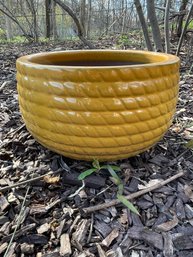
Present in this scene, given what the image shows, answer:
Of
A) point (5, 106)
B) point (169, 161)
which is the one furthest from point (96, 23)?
point (169, 161)

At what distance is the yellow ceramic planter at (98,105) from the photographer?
0.77m

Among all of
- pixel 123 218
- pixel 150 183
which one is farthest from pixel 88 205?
pixel 150 183

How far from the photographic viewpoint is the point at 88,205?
2.72 ft

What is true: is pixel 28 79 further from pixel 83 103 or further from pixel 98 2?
pixel 98 2

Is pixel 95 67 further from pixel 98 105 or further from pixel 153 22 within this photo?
pixel 153 22

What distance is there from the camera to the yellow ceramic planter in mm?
774

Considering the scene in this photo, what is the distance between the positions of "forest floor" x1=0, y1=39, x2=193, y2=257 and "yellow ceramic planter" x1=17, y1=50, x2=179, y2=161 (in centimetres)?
9

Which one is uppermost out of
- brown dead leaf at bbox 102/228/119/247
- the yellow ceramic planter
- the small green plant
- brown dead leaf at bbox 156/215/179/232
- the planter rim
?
the planter rim

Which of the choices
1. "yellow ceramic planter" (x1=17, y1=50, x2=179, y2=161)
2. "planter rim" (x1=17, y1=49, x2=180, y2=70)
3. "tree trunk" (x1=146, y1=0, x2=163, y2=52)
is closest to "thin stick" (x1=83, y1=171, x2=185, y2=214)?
"yellow ceramic planter" (x1=17, y1=50, x2=179, y2=161)

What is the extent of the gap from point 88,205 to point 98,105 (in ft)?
0.90

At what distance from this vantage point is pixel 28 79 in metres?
0.85

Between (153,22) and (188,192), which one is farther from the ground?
(153,22)

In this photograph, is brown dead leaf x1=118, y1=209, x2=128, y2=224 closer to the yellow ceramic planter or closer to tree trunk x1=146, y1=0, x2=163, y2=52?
the yellow ceramic planter

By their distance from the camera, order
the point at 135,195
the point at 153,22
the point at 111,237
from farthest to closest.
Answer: the point at 153,22 < the point at 135,195 < the point at 111,237
